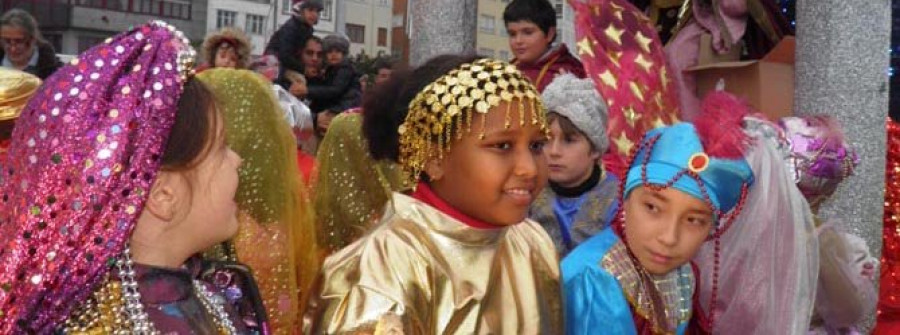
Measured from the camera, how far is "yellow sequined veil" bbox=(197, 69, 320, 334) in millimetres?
2586

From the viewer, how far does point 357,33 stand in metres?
34.2

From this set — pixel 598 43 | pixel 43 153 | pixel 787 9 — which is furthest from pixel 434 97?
pixel 787 9

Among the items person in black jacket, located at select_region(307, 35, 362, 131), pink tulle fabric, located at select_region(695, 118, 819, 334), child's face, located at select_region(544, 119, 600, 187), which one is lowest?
Answer: pink tulle fabric, located at select_region(695, 118, 819, 334)

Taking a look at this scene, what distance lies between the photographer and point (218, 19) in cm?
3177

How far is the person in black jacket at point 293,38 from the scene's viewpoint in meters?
6.76

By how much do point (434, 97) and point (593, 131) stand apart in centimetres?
128

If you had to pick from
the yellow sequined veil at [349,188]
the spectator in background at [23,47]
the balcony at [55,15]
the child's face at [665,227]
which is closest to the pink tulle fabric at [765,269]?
the child's face at [665,227]

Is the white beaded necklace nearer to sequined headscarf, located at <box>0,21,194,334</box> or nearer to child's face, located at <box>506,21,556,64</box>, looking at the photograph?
sequined headscarf, located at <box>0,21,194,334</box>

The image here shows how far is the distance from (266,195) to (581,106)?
1.28 meters

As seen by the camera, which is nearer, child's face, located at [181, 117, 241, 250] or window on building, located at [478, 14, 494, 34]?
child's face, located at [181, 117, 241, 250]

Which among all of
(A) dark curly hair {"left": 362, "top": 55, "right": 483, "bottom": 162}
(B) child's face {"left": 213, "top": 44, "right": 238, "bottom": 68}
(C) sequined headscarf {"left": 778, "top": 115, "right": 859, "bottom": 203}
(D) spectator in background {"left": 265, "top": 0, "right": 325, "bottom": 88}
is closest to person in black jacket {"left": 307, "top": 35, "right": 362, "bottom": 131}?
(D) spectator in background {"left": 265, "top": 0, "right": 325, "bottom": 88}

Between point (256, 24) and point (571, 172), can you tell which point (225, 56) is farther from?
point (256, 24)

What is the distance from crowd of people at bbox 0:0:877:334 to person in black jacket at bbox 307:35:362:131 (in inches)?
97.7

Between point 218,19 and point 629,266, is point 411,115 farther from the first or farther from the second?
point 218,19
